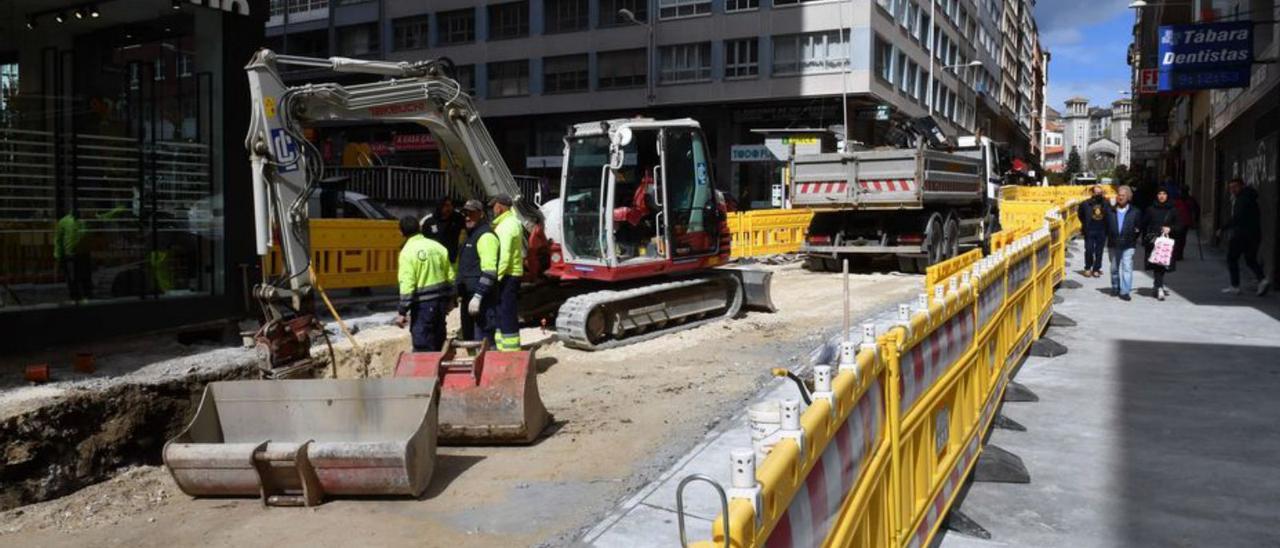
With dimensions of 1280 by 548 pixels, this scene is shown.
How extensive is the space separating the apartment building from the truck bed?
18276 millimetres

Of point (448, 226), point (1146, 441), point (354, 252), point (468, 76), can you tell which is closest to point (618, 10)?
point (468, 76)

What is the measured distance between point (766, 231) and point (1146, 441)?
1712 cm

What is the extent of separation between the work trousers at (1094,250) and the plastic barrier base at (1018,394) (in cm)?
986

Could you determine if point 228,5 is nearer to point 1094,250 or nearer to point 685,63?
point 1094,250

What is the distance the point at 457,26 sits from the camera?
47281 mm

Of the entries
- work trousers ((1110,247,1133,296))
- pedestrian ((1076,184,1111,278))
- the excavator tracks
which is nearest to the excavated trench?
the excavator tracks

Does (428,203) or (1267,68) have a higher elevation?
(1267,68)

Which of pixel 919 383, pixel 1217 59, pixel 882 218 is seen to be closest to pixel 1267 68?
pixel 1217 59

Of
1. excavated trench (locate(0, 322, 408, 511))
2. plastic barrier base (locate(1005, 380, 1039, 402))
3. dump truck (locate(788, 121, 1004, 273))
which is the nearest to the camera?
excavated trench (locate(0, 322, 408, 511))

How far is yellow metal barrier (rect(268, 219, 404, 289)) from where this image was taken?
13.5 m

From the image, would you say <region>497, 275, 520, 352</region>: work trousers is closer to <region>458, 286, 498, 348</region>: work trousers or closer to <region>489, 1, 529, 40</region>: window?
<region>458, 286, 498, 348</region>: work trousers

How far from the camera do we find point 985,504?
546cm

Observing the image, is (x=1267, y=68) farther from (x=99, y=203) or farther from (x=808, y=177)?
(x=99, y=203)

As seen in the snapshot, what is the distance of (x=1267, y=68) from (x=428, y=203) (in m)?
15.9
